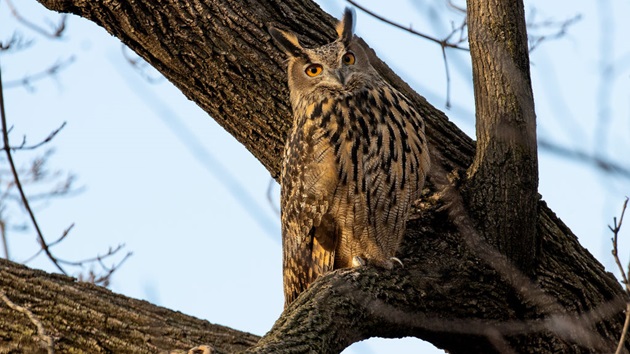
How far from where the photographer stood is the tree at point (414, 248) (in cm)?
295

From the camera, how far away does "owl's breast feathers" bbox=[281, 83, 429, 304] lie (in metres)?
3.61

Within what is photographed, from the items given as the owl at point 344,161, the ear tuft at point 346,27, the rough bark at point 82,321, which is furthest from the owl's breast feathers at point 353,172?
the rough bark at point 82,321

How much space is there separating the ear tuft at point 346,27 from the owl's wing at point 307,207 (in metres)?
0.52

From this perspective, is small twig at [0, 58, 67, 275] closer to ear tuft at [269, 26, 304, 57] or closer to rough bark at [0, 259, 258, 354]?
rough bark at [0, 259, 258, 354]

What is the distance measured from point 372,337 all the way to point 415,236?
64 cm

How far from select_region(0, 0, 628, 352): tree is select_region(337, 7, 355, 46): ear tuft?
103 millimetres

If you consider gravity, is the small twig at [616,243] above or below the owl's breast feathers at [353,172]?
below

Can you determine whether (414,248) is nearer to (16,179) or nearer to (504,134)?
(504,134)

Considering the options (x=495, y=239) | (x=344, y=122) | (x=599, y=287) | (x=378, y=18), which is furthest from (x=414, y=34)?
(x=599, y=287)

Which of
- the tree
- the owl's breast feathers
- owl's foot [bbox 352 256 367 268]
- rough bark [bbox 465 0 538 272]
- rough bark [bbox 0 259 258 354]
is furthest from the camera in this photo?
owl's foot [bbox 352 256 367 268]

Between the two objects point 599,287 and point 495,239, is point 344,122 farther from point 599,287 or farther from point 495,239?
point 599,287

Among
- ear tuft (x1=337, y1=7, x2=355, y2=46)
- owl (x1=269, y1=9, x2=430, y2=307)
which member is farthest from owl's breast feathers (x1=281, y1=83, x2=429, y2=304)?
ear tuft (x1=337, y1=7, x2=355, y2=46)

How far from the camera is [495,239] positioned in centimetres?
344

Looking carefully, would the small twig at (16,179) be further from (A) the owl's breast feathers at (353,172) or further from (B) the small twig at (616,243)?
(B) the small twig at (616,243)
